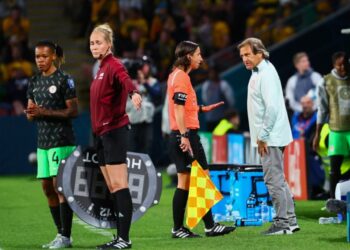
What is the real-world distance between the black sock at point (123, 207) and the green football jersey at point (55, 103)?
3.15 feet

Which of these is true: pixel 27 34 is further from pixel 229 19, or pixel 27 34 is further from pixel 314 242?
pixel 314 242

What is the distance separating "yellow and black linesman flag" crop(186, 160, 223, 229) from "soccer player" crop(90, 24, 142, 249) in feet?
3.75

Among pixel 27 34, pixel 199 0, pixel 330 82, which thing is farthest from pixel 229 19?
pixel 330 82

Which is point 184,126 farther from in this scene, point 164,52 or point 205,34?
point 205,34

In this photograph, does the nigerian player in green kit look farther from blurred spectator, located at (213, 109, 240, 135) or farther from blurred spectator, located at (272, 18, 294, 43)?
blurred spectator, located at (272, 18, 294, 43)

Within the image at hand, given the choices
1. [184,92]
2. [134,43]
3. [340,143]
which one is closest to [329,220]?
[340,143]

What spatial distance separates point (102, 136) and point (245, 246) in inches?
64.5

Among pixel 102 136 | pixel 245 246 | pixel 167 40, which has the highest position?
pixel 167 40

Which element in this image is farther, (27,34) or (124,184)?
(27,34)

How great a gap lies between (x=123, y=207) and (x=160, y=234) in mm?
1934

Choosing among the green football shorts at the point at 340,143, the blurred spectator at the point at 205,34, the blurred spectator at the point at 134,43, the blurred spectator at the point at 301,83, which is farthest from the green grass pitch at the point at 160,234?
the blurred spectator at the point at 205,34

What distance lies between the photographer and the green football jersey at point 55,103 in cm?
1120

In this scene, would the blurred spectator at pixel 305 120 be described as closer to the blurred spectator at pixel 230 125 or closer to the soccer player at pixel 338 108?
the blurred spectator at pixel 230 125

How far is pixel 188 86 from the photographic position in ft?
38.1
